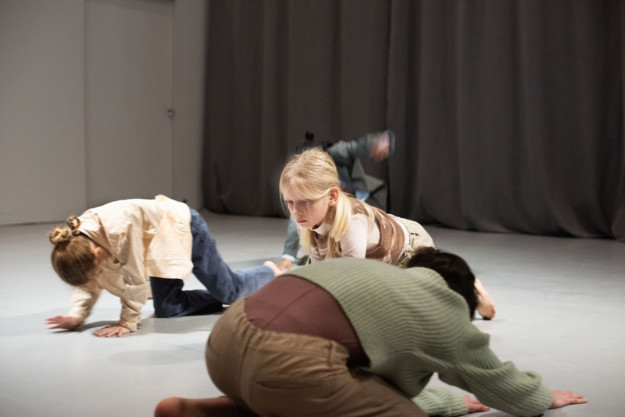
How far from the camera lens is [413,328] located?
1145 mm

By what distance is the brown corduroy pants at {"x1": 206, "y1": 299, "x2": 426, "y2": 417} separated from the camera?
1.10 m

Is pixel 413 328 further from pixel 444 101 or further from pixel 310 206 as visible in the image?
pixel 444 101

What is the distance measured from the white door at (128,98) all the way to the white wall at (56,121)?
0.04 feet

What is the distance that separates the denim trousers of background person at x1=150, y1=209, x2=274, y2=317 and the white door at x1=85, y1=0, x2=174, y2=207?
3.41m

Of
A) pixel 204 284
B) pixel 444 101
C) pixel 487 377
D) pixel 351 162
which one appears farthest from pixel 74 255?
pixel 444 101

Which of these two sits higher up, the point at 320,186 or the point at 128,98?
the point at 128,98

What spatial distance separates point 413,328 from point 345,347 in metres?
0.12

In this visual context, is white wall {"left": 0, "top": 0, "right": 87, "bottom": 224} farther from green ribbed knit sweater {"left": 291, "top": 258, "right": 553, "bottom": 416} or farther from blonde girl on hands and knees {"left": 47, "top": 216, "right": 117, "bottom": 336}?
green ribbed knit sweater {"left": 291, "top": 258, "right": 553, "bottom": 416}

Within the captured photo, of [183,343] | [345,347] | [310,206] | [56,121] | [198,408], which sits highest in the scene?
[56,121]

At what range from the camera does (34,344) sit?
6.27ft

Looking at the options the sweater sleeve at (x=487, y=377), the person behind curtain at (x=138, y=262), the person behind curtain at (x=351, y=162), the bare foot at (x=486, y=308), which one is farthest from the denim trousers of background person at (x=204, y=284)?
the sweater sleeve at (x=487, y=377)

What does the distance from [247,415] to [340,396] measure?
218 millimetres

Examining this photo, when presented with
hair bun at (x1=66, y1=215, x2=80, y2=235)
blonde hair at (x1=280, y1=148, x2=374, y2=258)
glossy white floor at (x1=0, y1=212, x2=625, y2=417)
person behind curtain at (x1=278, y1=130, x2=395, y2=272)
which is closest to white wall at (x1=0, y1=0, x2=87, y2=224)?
glossy white floor at (x1=0, y1=212, x2=625, y2=417)

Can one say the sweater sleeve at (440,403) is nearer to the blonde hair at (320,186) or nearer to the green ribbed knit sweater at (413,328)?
the green ribbed knit sweater at (413,328)
